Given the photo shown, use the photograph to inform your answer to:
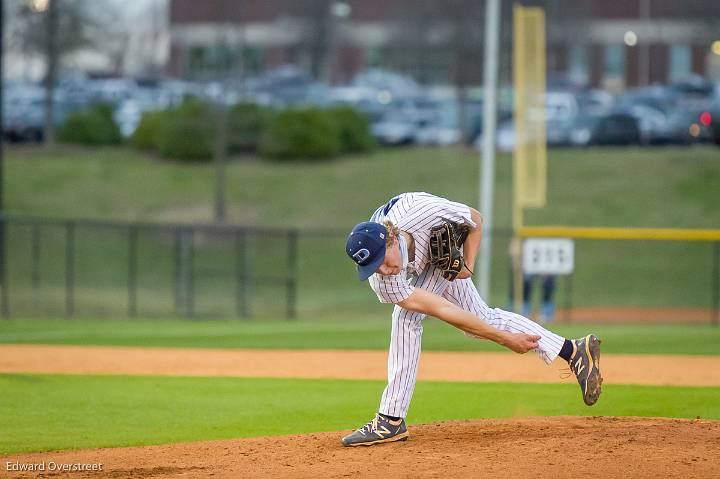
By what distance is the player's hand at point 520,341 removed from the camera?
6734 millimetres

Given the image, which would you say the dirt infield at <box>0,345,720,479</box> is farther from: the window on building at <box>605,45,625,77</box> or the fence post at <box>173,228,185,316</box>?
the window on building at <box>605,45,625,77</box>

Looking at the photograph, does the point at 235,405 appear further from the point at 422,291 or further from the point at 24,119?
the point at 24,119

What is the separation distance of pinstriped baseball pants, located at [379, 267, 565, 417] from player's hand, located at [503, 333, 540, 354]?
23 centimetres

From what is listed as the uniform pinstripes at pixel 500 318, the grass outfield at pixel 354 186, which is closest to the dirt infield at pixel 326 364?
the uniform pinstripes at pixel 500 318

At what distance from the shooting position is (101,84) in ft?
164

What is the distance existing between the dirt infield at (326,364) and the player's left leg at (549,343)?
403 centimetres

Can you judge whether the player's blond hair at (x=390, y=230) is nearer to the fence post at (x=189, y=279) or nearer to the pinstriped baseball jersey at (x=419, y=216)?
the pinstriped baseball jersey at (x=419, y=216)

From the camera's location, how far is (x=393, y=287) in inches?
261

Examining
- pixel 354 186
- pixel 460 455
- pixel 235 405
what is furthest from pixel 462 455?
pixel 354 186

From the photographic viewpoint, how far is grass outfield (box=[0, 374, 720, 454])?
837 centimetres

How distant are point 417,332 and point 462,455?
2.54ft

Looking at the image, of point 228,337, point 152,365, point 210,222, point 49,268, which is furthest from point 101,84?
point 152,365

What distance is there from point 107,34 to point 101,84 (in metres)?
4.88

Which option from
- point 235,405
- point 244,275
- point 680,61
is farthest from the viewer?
point 680,61
